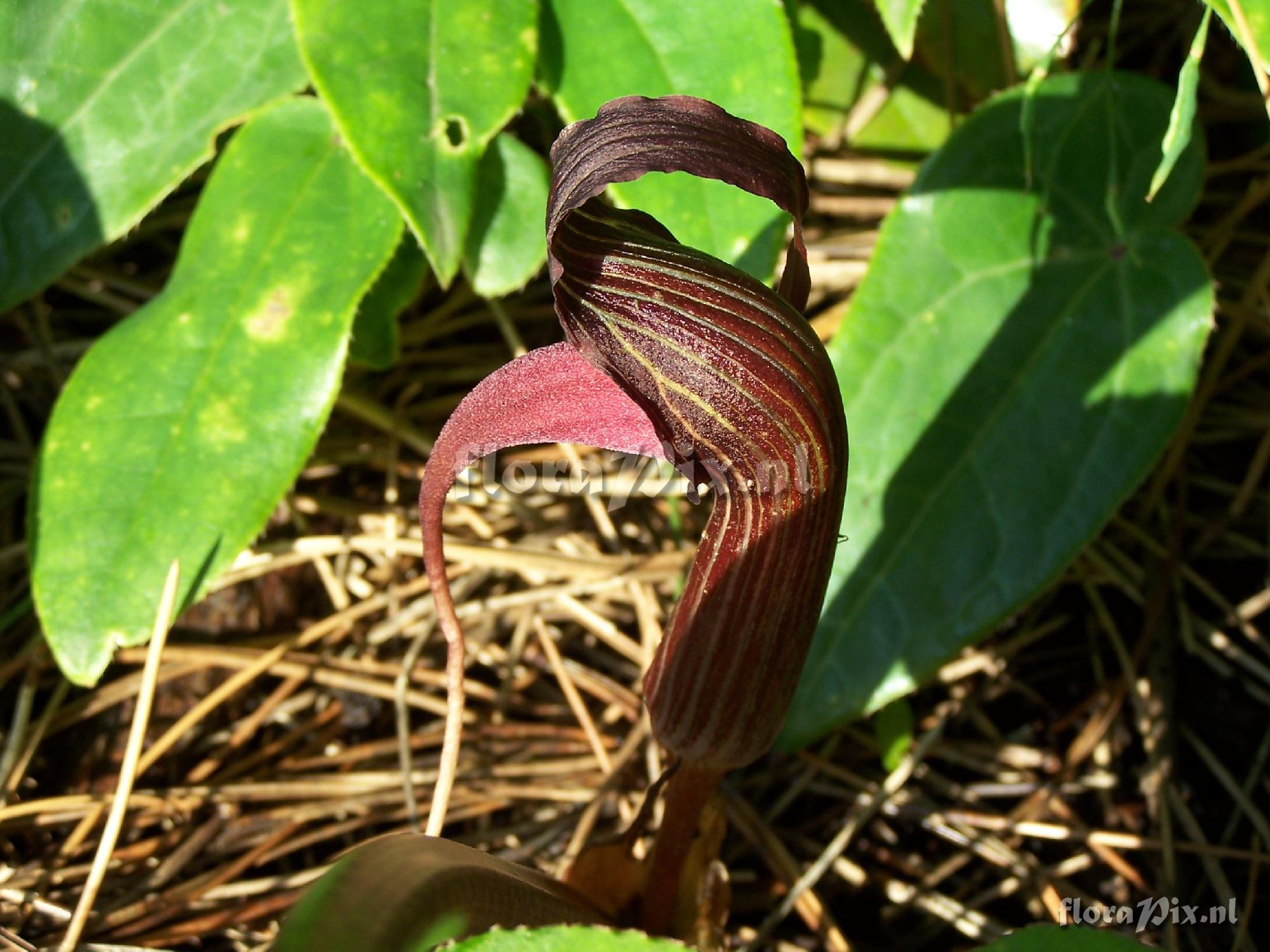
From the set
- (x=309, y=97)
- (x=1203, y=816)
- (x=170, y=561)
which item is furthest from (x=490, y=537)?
(x=1203, y=816)

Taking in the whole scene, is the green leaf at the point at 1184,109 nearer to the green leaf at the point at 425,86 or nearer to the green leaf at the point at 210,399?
the green leaf at the point at 425,86

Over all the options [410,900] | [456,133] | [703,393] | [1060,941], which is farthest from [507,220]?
[1060,941]

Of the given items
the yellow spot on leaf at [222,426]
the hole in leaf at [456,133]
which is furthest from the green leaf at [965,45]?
the yellow spot on leaf at [222,426]

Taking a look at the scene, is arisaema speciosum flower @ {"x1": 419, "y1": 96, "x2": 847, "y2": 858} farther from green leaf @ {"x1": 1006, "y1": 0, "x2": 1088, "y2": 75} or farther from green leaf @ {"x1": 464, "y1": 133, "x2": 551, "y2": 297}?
green leaf @ {"x1": 1006, "y1": 0, "x2": 1088, "y2": 75}

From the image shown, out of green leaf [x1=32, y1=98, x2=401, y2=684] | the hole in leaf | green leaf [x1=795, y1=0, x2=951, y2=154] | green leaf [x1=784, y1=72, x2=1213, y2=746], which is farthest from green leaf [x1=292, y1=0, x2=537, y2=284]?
green leaf [x1=795, y1=0, x2=951, y2=154]

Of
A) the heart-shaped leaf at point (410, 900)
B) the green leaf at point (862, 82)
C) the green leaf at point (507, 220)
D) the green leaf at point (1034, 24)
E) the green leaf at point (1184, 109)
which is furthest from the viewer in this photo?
the green leaf at point (862, 82)
